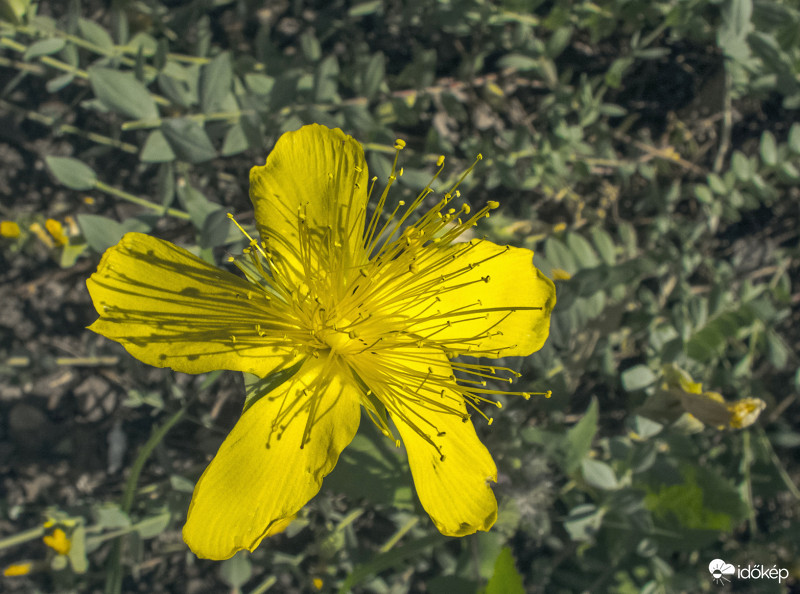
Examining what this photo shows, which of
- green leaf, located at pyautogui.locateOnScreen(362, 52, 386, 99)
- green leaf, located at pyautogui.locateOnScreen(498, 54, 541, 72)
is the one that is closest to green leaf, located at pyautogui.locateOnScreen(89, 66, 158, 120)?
green leaf, located at pyautogui.locateOnScreen(362, 52, 386, 99)

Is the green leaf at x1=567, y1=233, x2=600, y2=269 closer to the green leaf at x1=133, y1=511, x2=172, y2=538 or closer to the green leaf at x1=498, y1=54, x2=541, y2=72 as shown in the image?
the green leaf at x1=498, y1=54, x2=541, y2=72

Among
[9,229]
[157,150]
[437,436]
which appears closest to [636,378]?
[437,436]

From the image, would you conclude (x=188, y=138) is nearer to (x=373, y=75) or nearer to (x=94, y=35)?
(x=94, y=35)

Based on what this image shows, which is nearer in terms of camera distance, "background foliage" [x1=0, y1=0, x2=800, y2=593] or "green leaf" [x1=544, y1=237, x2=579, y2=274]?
"background foliage" [x1=0, y1=0, x2=800, y2=593]

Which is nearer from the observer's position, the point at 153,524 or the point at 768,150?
the point at 153,524

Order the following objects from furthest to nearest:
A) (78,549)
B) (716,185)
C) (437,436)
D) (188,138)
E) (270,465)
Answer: (716,185) → (78,549) → (188,138) → (437,436) → (270,465)

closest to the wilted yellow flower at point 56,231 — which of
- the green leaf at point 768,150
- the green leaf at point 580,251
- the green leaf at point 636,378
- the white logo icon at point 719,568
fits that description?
the green leaf at point 580,251

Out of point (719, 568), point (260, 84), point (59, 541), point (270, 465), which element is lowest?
point (719, 568)
